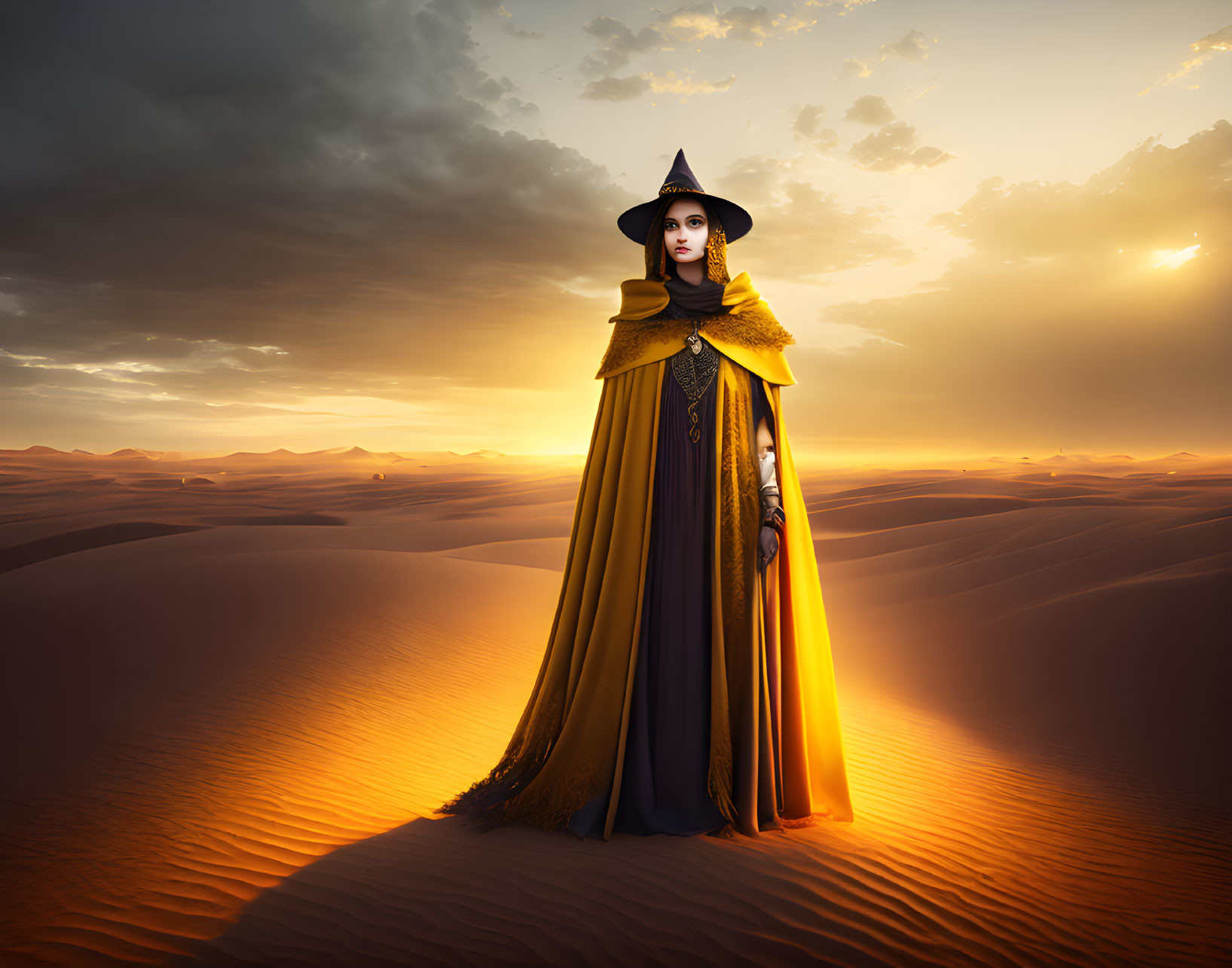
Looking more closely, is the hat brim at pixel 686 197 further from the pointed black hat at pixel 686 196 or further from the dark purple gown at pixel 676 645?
the dark purple gown at pixel 676 645

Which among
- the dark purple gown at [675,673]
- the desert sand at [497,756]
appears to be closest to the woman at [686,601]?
the dark purple gown at [675,673]

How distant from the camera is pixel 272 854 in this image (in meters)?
4.20

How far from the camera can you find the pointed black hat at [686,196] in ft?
12.9

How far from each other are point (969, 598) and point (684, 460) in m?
8.54

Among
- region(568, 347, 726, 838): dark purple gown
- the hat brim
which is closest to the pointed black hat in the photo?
the hat brim

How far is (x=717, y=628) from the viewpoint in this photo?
12.2 feet

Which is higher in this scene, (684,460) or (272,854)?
(684,460)

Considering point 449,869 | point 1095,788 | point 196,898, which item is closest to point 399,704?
point 196,898

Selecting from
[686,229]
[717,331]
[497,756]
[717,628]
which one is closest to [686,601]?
[717,628]

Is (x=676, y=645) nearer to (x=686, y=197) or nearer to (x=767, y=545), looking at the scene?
(x=767, y=545)

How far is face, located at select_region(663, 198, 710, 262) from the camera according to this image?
3.93m

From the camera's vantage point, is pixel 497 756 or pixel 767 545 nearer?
pixel 767 545

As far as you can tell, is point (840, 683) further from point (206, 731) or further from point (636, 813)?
point (206, 731)

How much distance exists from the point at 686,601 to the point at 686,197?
235cm
